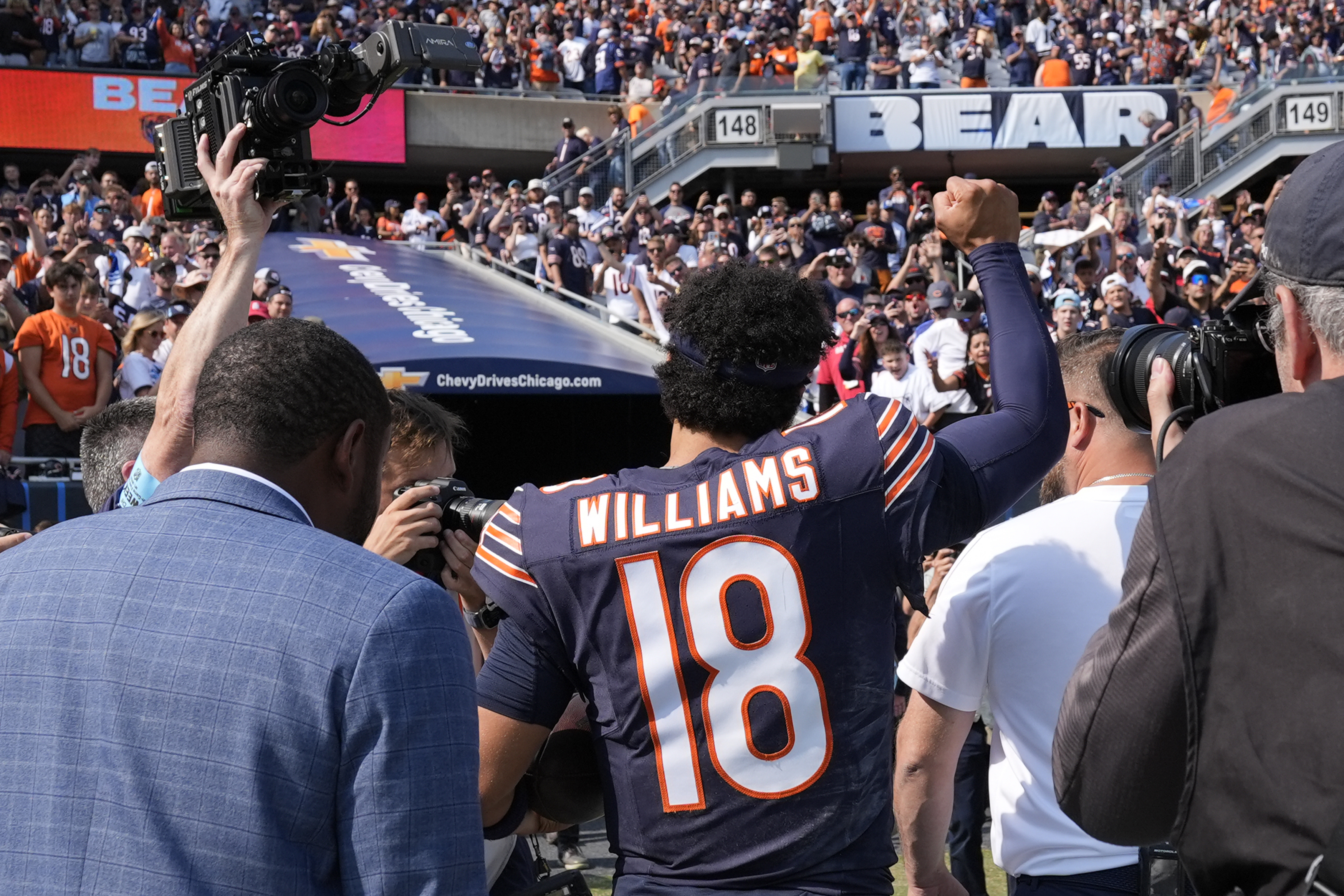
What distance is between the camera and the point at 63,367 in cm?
854

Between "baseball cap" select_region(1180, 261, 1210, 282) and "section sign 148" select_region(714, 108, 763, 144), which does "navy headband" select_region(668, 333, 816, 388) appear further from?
"section sign 148" select_region(714, 108, 763, 144)

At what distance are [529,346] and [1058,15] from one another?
15263 mm

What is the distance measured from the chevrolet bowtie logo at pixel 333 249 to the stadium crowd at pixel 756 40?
18.8 ft

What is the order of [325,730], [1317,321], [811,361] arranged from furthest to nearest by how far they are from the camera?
[811,361], [325,730], [1317,321]

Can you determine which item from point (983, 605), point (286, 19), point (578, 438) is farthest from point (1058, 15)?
point (983, 605)

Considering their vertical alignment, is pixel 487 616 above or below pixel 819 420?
below

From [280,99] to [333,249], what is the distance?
42.7ft

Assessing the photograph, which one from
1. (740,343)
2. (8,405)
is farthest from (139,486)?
(8,405)

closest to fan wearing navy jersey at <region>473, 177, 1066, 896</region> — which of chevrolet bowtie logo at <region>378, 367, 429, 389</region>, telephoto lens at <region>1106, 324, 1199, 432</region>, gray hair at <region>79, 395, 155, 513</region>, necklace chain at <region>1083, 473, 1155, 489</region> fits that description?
telephoto lens at <region>1106, 324, 1199, 432</region>

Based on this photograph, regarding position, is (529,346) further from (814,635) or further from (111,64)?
(111,64)

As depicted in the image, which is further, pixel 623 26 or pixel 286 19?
pixel 623 26

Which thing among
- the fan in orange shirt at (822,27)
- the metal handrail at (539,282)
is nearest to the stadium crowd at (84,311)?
the metal handrail at (539,282)

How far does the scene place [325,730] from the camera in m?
1.47

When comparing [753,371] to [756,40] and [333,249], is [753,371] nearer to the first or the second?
[333,249]
